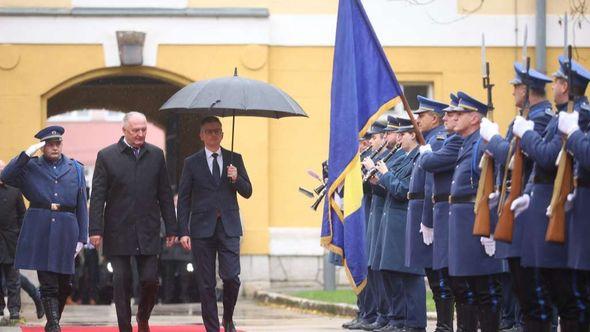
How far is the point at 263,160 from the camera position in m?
23.5

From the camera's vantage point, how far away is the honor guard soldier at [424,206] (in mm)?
12695

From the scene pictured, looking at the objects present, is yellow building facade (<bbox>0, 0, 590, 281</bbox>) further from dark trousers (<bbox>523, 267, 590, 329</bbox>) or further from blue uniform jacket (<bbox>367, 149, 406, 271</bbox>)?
dark trousers (<bbox>523, 267, 590, 329</bbox>)

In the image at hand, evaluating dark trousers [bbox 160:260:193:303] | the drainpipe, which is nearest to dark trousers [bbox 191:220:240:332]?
dark trousers [bbox 160:260:193:303]

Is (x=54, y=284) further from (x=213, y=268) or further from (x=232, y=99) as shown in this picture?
(x=232, y=99)

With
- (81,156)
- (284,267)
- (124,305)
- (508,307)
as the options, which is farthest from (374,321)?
(81,156)

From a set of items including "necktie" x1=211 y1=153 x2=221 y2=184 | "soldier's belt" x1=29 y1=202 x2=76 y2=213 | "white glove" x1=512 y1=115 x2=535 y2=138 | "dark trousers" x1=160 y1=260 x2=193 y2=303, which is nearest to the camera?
"white glove" x1=512 y1=115 x2=535 y2=138

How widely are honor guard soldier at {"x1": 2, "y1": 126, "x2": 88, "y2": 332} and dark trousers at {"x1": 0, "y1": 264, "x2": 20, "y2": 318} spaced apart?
11.7ft

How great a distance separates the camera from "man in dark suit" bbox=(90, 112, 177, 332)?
12.7 meters

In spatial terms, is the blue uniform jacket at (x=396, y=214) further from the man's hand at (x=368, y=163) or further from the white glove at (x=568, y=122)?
the white glove at (x=568, y=122)

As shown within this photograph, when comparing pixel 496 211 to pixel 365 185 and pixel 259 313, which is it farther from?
pixel 259 313

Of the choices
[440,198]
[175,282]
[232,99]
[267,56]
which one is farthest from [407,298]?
[267,56]

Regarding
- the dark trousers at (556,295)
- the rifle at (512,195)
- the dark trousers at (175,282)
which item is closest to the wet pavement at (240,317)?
the dark trousers at (175,282)

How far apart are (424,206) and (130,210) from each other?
262 centimetres

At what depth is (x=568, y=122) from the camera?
920cm
